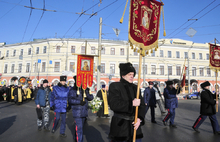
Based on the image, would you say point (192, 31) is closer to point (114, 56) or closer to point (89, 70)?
point (89, 70)

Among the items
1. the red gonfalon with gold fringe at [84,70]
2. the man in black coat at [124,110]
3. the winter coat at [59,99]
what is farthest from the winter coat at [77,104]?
the man in black coat at [124,110]

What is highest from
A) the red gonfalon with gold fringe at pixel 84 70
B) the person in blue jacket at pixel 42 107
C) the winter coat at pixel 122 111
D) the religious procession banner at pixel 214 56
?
the religious procession banner at pixel 214 56

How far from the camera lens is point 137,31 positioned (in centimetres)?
383

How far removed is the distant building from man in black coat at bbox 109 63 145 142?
34766 millimetres

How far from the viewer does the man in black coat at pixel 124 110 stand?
9.16 feet

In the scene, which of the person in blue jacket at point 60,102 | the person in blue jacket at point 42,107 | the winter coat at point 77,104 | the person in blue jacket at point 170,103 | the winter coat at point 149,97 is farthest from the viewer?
the winter coat at point 149,97

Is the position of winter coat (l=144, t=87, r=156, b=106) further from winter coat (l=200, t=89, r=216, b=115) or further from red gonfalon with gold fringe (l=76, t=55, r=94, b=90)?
red gonfalon with gold fringe (l=76, t=55, r=94, b=90)

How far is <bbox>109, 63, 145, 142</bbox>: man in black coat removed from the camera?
9.16 ft

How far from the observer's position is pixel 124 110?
9.16 feet

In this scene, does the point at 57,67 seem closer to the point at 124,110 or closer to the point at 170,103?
the point at 170,103

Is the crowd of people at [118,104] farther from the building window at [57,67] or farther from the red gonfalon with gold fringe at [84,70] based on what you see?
the building window at [57,67]

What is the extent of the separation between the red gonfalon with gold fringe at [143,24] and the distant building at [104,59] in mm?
33975

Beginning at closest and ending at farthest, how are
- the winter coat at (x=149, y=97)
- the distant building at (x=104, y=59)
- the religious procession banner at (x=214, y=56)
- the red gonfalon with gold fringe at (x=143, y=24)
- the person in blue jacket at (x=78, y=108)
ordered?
the red gonfalon with gold fringe at (x=143, y=24) → the person in blue jacket at (x=78, y=108) → the winter coat at (x=149, y=97) → the religious procession banner at (x=214, y=56) → the distant building at (x=104, y=59)

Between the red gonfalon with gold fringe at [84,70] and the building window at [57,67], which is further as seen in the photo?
the building window at [57,67]
